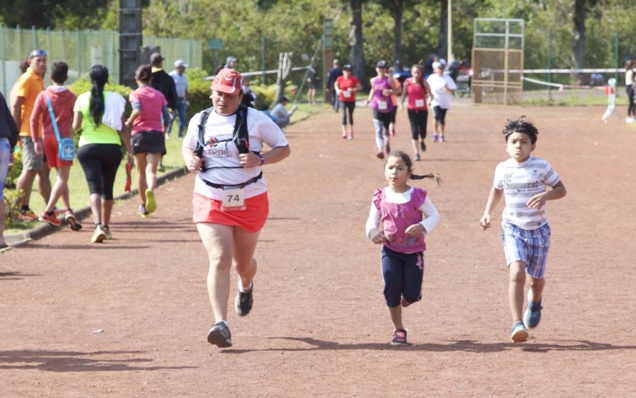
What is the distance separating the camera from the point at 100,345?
817cm

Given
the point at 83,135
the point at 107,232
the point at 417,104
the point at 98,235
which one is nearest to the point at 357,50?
the point at 417,104

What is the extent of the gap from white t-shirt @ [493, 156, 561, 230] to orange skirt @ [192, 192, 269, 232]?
1.58m

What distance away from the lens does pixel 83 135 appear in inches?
515

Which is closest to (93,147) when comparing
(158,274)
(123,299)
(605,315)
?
(158,274)

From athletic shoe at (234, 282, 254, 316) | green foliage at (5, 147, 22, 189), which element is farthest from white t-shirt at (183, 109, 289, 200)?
green foliage at (5, 147, 22, 189)

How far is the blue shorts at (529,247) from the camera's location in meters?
8.25

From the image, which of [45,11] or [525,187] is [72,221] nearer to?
[525,187]

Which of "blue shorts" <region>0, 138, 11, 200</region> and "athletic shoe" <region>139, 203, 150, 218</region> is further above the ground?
"blue shorts" <region>0, 138, 11, 200</region>

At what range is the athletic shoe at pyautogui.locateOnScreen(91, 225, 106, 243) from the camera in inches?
516

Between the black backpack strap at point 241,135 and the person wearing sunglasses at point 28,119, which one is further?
the person wearing sunglasses at point 28,119

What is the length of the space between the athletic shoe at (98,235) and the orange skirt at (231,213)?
5.01 meters

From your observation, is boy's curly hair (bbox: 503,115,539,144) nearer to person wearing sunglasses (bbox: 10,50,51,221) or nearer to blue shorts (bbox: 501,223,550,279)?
blue shorts (bbox: 501,223,550,279)

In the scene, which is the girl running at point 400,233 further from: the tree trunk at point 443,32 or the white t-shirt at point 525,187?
the tree trunk at point 443,32

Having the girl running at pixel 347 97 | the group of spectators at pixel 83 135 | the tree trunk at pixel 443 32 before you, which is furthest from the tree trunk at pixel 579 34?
the group of spectators at pixel 83 135
